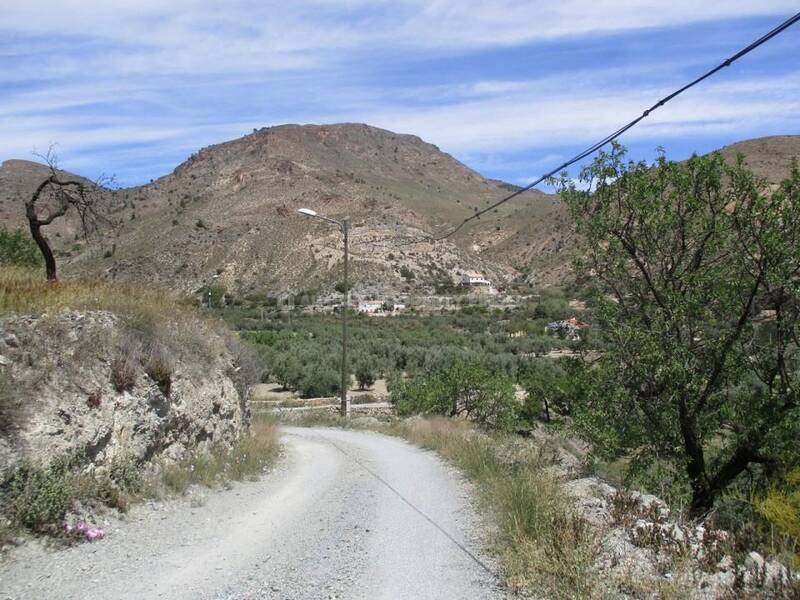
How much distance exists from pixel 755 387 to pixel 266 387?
3681cm

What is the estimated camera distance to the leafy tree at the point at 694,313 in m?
10.3

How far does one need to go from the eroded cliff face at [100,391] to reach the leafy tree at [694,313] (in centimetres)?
652

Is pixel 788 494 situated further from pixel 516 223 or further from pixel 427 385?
pixel 516 223

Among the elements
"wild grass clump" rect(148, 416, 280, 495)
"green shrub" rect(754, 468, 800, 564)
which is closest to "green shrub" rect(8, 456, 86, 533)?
"wild grass clump" rect(148, 416, 280, 495)

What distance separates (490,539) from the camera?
25.4ft

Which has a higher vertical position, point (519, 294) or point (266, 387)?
point (519, 294)

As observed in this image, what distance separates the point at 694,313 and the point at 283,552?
286 inches

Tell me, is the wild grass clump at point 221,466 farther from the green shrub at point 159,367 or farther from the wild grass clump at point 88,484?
the green shrub at point 159,367

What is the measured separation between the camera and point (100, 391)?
856 centimetres

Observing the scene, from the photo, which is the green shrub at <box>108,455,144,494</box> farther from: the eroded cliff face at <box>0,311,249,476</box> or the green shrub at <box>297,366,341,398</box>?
the green shrub at <box>297,366,341,398</box>

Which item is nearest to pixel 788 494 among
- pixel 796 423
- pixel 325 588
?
pixel 796 423

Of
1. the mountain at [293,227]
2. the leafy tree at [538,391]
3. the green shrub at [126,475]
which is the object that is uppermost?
the mountain at [293,227]

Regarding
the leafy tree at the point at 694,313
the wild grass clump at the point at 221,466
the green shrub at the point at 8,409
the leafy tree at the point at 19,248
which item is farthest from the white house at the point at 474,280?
the green shrub at the point at 8,409

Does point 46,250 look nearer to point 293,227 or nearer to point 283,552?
point 283,552
